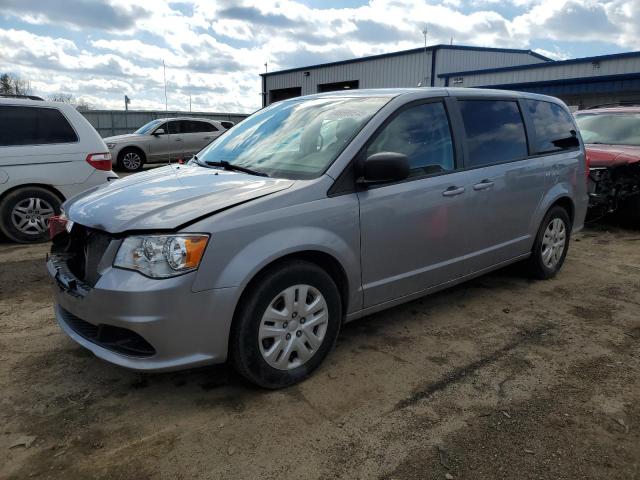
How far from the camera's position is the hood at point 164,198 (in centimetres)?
265

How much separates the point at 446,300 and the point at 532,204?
45.4 inches

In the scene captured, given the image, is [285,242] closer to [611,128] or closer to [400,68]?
[611,128]

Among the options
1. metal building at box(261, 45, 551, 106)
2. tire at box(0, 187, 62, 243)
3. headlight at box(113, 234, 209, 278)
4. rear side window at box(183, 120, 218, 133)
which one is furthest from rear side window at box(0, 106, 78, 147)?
metal building at box(261, 45, 551, 106)

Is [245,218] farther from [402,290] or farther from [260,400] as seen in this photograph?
[402,290]

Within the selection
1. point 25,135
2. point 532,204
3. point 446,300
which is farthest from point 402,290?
point 25,135

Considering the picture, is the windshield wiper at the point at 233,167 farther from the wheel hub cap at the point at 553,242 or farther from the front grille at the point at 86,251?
the wheel hub cap at the point at 553,242

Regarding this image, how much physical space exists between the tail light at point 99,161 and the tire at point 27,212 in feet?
1.95

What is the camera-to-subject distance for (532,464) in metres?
2.34

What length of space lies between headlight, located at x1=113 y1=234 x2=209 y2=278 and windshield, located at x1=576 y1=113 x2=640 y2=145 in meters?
7.62

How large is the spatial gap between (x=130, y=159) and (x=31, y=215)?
30.6 feet

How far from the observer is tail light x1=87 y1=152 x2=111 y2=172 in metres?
6.36

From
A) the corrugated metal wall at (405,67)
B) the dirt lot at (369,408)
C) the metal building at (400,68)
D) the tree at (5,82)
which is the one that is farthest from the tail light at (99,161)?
the tree at (5,82)

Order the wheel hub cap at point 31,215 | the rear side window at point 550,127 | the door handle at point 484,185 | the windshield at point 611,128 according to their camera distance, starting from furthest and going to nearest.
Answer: the windshield at point 611,128 < the wheel hub cap at point 31,215 < the rear side window at point 550,127 < the door handle at point 484,185

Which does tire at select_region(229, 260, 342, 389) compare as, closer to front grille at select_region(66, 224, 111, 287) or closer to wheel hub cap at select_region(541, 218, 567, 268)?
front grille at select_region(66, 224, 111, 287)
